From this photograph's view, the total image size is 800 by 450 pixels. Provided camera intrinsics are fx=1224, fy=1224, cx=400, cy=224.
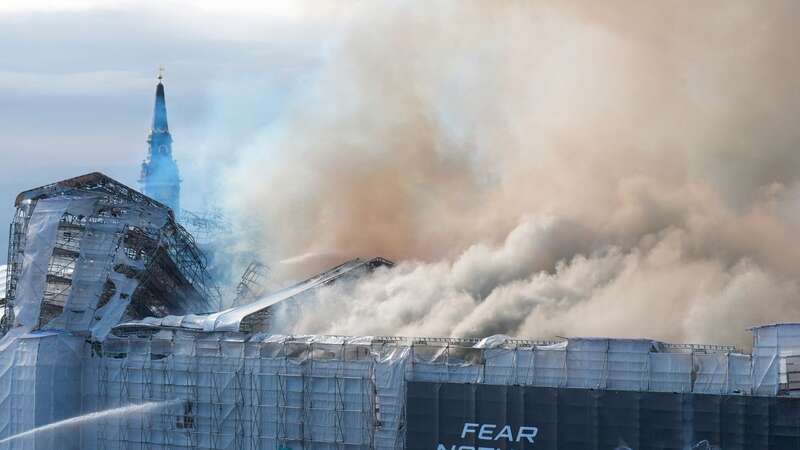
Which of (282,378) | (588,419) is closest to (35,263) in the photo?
(282,378)

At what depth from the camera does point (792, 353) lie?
198 ft

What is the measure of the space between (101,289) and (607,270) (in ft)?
107

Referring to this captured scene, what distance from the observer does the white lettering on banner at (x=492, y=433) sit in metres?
65.1

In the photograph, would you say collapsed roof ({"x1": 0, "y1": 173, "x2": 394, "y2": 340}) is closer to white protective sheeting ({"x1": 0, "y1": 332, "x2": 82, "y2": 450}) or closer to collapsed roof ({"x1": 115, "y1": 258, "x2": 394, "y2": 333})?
collapsed roof ({"x1": 115, "y1": 258, "x2": 394, "y2": 333})

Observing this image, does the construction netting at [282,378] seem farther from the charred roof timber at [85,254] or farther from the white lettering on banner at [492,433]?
the charred roof timber at [85,254]

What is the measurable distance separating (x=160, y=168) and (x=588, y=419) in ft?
299

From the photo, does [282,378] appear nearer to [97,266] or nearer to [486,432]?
[486,432]

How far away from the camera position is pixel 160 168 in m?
145

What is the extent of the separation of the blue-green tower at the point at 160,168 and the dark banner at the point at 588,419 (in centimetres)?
8145

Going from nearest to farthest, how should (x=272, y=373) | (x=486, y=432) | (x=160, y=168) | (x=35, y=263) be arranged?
(x=486, y=432) → (x=272, y=373) → (x=35, y=263) → (x=160, y=168)

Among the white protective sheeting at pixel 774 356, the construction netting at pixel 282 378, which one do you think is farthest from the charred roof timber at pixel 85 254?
the white protective sheeting at pixel 774 356

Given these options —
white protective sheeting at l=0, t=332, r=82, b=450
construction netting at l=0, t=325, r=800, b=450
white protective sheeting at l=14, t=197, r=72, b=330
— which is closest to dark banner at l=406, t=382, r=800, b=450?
construction netting at l=0, t=325, r=800, b=450

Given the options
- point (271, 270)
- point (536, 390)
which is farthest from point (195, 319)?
point (271, 270)

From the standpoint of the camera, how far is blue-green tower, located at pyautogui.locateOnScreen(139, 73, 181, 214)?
144 metres
